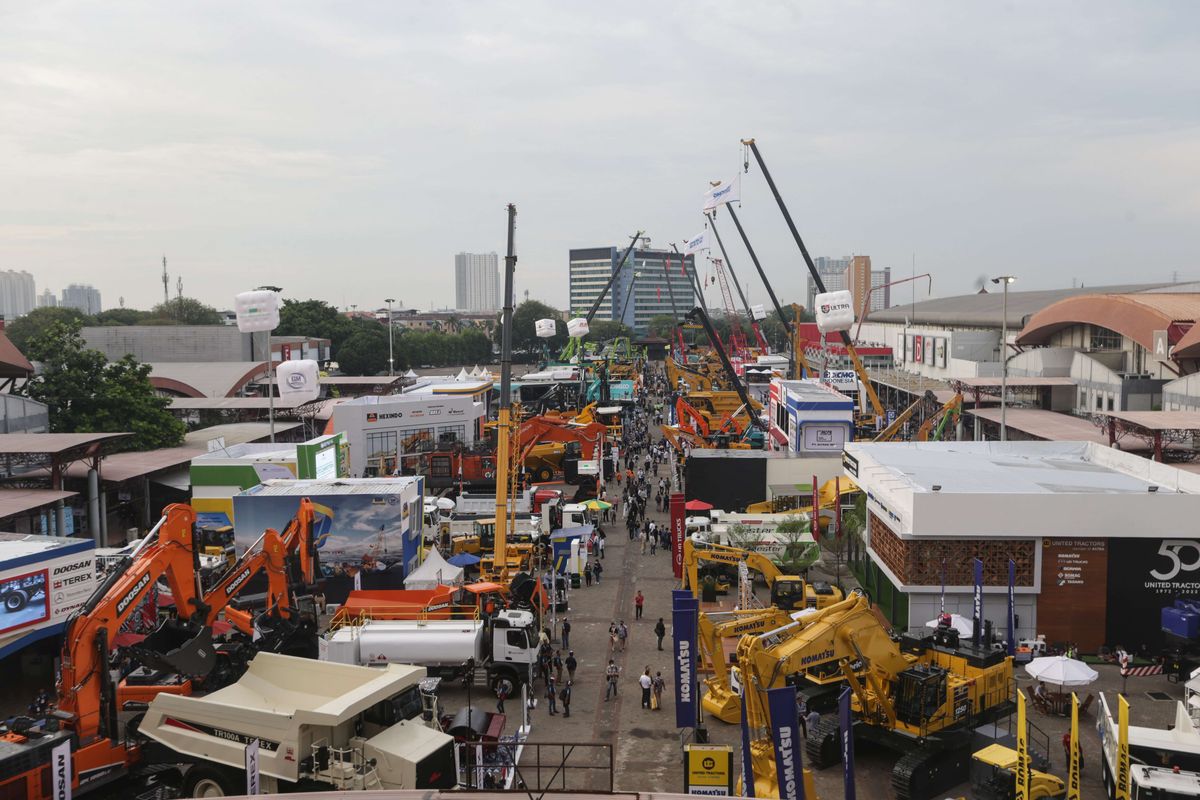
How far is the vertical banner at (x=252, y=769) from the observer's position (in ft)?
42.2

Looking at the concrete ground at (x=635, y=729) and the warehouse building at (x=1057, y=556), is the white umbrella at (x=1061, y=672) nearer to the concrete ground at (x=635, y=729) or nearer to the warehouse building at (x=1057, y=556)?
the concrete ground at (x=635, y=729)

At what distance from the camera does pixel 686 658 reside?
14.6 m

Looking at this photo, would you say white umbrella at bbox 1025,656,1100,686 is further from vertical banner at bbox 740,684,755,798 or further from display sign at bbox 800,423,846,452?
display sign at bbox 800,423,846,452

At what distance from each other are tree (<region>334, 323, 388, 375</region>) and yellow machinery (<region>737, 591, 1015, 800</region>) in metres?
90.6

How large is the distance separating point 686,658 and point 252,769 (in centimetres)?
633

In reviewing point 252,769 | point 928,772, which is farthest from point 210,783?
point 928,772

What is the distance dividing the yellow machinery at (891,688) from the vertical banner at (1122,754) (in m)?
2.35

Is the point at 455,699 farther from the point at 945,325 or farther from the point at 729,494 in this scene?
the point at 945,325

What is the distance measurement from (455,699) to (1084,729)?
12.3 m

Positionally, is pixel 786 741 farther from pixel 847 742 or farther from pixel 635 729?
pixel 635 729

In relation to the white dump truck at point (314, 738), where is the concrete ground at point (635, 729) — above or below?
below

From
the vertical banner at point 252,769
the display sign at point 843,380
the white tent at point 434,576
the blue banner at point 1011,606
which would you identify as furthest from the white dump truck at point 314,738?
the display sign at point 843,380

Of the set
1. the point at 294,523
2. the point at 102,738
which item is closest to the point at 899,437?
the point at 294,523

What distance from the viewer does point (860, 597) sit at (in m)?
16.2
